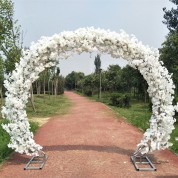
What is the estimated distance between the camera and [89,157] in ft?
32.3

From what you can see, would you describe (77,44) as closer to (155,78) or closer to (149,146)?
(155,78)

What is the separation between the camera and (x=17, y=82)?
941cm

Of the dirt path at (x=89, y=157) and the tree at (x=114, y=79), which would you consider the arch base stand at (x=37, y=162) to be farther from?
the tree at (x=114, y=79)

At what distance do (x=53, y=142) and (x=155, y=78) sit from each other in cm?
466

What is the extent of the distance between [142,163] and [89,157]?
1445 mm

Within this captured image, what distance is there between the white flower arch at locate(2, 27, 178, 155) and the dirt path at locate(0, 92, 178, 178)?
0.62m

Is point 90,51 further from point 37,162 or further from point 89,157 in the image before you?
point 37,162

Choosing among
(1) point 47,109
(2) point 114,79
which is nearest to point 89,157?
(1) point 47,109

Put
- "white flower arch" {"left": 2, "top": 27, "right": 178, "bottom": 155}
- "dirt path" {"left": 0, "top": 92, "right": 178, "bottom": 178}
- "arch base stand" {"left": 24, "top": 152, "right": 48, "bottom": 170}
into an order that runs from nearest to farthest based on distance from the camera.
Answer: "dirt path" {"left": 0, "top": 92, "right": 178, "bottom": 178}
"arch base stand" {"left": 24, "top": 152, "right": 48, "bottom": 170}
"white flower arch" {"left": 2, "top": 27, "right": 178, "bottom": 155}

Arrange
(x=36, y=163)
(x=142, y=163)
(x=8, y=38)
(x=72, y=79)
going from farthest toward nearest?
(x=72, y=79) < (x=8, y=38) < (x=36, y=163) < (x=142, y=163)

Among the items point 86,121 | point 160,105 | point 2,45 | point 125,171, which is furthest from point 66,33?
point 2,45

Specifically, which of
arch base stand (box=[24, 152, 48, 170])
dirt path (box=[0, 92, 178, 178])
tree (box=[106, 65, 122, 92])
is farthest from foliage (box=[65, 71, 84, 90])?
arch base stand (box=[24, 152, 48, 170])

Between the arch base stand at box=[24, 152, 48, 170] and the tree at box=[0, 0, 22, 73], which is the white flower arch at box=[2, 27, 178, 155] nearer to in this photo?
the arch base stand at box=[24, 152, 48, 170]

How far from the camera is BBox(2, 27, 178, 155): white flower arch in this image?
944 cm
